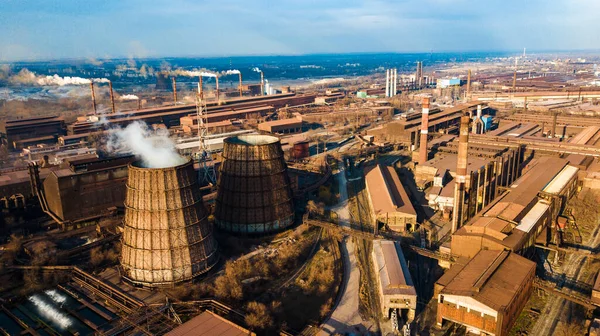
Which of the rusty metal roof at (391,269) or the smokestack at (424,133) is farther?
the smokestack at (424,133)

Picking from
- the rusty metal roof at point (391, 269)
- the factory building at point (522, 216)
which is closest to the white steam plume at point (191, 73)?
the factory building at point (522, 216)

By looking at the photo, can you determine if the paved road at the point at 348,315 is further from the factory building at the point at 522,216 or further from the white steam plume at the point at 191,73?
the white steam plume at the point at 191,73

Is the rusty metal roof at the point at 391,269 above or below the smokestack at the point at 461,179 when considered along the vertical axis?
below

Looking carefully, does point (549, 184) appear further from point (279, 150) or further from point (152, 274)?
point (152, 274)

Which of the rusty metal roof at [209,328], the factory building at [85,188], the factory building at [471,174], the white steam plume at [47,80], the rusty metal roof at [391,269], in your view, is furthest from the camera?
the white steam plume at [47,80]

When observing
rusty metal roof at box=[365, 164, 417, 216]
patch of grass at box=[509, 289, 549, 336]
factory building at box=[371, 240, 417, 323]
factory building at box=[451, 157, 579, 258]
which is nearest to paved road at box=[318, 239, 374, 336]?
factory building at box=[371, 240, 417, 323]

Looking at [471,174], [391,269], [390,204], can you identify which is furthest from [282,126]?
[391,269]

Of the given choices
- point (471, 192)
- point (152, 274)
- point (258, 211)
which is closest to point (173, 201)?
point (152, 274)
